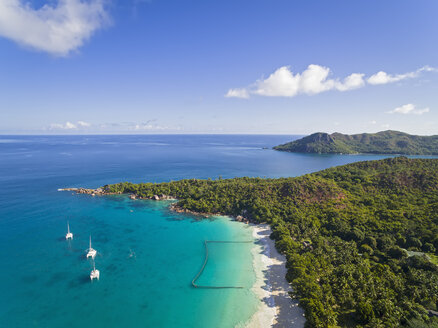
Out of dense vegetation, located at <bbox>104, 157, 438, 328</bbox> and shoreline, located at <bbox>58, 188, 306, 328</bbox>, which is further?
shoreline, located at <bbox>58, 188, 306, 328</bbox>

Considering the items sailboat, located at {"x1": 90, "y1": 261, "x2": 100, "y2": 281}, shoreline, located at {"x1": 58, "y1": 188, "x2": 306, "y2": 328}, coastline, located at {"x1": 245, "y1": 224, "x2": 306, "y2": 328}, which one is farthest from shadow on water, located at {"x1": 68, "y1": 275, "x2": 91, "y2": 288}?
coastline, located at {"x1": 245, "y1": 224, "x2": 306, "y2": 328}

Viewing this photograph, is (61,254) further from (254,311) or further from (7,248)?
(254,311)

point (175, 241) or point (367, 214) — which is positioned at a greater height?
point (367, 214)

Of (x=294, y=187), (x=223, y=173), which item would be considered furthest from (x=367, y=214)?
(x=223, y=173)

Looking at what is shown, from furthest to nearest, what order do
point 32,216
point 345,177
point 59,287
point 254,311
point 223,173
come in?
point 223,173 < point 345,177 < point 32,216 < point 59,287 < point 254,311

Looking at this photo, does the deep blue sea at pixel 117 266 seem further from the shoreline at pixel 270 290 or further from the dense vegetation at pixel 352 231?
the dense vegetation at pixel 352 231

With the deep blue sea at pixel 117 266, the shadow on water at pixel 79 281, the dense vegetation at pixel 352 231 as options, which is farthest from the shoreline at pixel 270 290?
the shadow on water at pixel 79 281

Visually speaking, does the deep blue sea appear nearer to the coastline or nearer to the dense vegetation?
the coastline

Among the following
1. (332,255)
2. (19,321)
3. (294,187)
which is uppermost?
(294,187)
